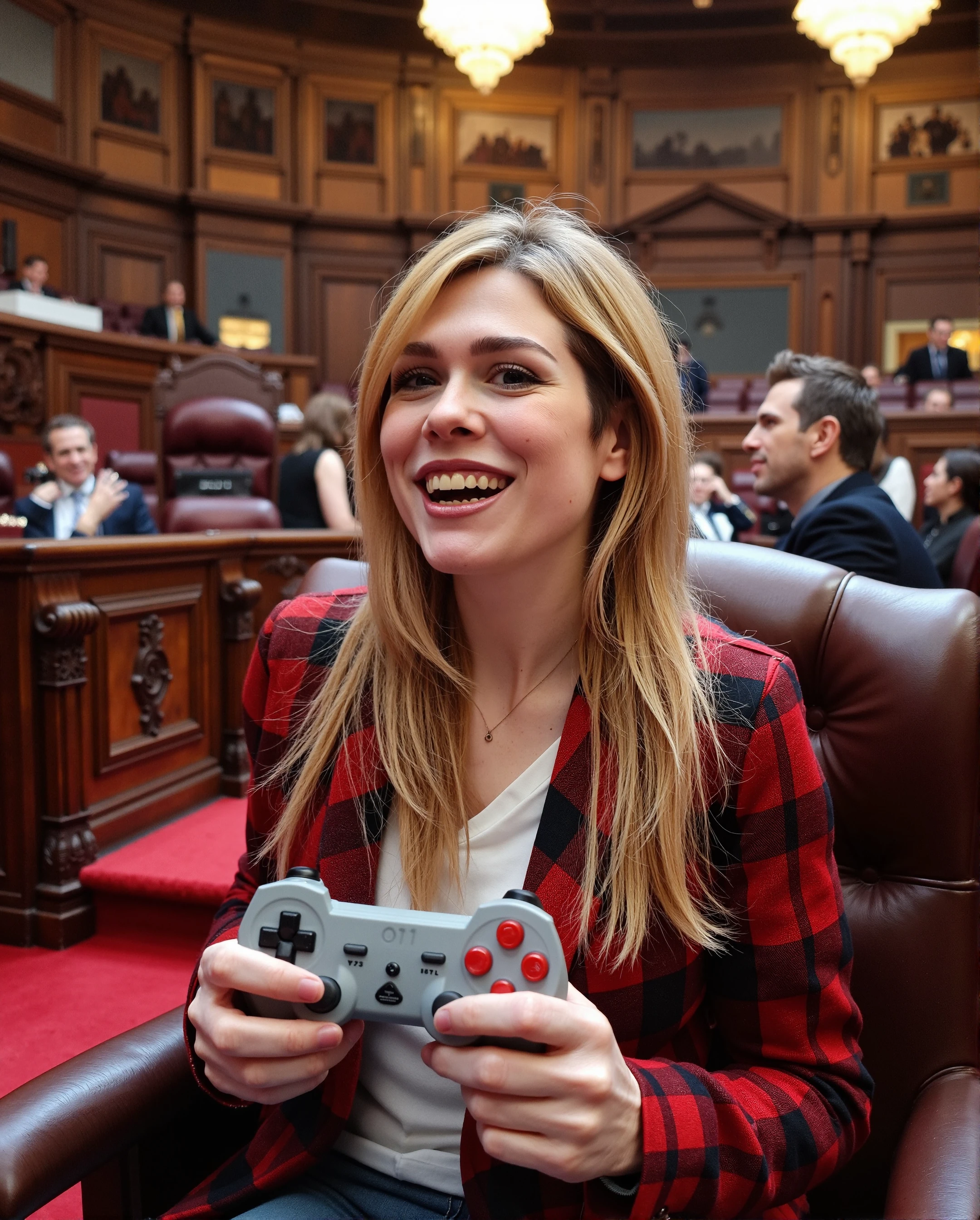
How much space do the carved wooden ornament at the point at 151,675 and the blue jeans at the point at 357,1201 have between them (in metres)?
1.73

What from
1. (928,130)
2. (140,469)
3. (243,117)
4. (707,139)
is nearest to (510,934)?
(140,469)

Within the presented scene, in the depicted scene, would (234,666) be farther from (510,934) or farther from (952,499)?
(952,499)

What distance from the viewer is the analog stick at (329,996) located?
2.24 feet

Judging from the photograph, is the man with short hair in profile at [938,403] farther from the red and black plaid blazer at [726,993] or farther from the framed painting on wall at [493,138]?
the red and black plaid blazer at [726,993]

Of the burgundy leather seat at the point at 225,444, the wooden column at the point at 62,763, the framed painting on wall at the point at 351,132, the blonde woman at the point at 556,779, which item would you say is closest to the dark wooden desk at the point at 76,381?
the burgundy leather seat at the point at 225,444

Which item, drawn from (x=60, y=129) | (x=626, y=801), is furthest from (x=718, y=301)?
(x=626, y=801)

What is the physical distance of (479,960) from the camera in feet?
2.12

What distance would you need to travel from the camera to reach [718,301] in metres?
11.1

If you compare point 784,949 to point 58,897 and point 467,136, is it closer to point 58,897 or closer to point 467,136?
point 58,897

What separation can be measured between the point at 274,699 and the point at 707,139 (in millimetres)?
11453

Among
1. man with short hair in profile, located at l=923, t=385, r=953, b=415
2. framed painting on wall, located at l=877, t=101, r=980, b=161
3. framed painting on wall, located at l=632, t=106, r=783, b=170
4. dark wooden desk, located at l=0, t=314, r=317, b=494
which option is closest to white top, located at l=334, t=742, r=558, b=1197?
dark wooden desk, located at l=0, t=314, r=317, b=494

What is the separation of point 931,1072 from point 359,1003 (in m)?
0.67

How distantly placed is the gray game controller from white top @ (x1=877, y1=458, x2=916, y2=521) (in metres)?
4.41

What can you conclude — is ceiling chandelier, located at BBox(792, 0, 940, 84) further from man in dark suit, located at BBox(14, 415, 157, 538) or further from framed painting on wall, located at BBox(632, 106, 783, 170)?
man in dark suit, located at BBox(14, 415, 157, 538)
